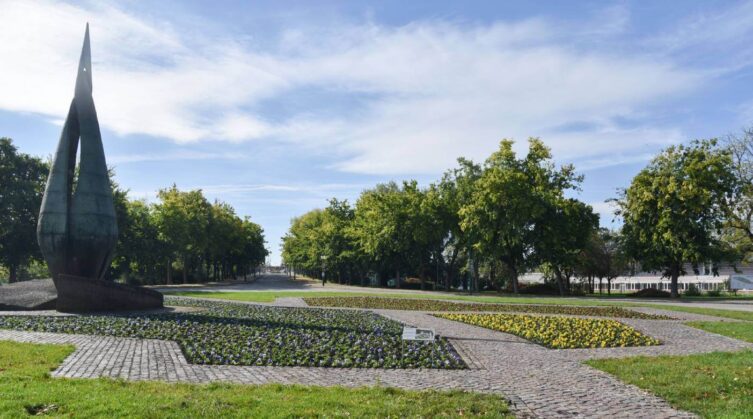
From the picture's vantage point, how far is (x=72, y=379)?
8375 millimetres

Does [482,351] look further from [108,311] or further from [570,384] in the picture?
[108,311]

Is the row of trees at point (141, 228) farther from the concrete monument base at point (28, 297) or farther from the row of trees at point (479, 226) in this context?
the concrete monument base at point (28, 297)

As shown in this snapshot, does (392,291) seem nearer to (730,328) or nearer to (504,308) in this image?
(504,308)

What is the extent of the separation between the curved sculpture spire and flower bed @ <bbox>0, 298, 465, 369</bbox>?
4.06 meters

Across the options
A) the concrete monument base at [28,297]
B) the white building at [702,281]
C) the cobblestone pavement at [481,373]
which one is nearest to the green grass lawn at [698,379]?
the cobblestone pavement at [481,373]

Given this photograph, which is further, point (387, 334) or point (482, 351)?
point (387, 334)

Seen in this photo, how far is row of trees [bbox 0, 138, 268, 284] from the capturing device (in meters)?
45.8

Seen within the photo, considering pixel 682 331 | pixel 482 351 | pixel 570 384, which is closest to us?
pixel 570 384

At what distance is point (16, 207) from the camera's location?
45.4m

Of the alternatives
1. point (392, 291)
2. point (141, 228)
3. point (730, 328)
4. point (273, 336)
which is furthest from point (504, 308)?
point (141, 228)

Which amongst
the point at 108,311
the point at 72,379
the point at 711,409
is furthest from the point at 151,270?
the point at 711,409

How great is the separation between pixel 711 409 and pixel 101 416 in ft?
25.0

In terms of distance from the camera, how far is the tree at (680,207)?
41625 mm

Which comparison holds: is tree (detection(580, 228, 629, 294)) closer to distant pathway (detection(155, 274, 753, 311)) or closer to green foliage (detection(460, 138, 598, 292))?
green foliage (detection(460, 138, 598, 292))
